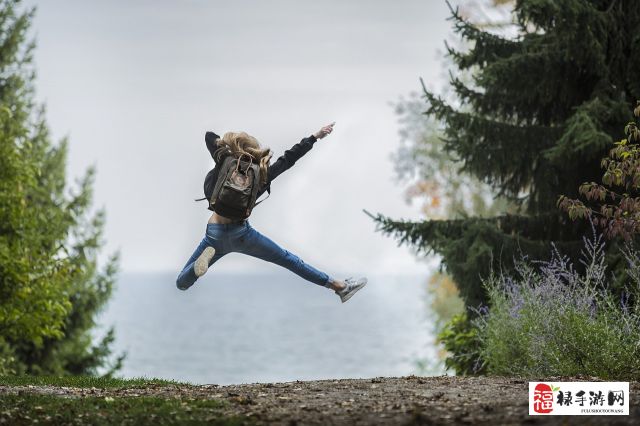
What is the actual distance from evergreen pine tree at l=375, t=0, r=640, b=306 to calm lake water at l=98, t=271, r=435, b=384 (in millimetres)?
15226

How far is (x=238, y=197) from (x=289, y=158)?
79 cm

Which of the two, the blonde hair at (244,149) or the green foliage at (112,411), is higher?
the blonde hair at (244,149)

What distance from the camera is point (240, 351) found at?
6462 centimetres

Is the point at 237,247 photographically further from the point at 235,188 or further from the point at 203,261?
the point at 235,188

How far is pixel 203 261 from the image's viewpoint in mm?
8125

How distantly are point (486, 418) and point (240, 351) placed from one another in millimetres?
59537

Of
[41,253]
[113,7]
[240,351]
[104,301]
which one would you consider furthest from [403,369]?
[41,253]

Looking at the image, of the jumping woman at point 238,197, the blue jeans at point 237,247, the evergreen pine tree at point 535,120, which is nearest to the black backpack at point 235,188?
the jumping woman at point 238,197

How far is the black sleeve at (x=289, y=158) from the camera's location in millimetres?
8555

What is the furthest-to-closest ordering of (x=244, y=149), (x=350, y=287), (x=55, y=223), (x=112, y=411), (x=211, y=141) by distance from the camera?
(x=55, y=223) < (x=350, y=287) < (x=211, y=141) < (x=244, y=149) < (x=112, y=411)

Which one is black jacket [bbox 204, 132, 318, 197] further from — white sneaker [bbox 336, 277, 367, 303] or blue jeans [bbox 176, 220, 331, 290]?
white sneaker [bbox 336, 277, 367, 303]

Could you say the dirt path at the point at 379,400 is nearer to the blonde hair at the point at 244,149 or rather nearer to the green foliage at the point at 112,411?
the green foliage at the point at 112,411

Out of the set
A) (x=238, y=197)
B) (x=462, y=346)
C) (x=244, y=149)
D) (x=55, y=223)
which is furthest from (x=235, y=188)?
(x=55, y=223)

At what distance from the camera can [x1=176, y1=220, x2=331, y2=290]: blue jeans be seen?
834 cm
